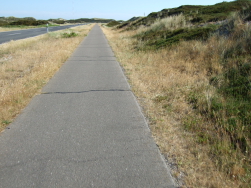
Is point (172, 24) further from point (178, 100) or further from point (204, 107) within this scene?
point (204, 107)

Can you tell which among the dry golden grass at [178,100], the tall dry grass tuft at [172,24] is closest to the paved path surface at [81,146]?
the dry golden grass at [178,100]

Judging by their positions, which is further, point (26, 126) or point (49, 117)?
point (49, 117)

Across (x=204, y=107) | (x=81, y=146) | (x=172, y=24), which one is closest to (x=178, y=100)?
(x=204, y=107)

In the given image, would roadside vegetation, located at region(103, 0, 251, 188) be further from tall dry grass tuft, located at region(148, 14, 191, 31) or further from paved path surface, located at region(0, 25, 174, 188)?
tall dry grass tuft, located at region(148, 14, 191, 31)

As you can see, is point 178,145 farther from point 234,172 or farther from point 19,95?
point 19,95

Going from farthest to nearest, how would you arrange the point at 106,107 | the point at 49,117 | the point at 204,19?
the point at 204,19, the point at 106,107, the point at 49,117

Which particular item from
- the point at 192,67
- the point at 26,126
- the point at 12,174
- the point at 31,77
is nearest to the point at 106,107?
the point at 26,126

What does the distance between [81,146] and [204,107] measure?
2.93 meters

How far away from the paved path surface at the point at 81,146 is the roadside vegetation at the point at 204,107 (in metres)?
0.36

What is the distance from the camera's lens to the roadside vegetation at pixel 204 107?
309 cm

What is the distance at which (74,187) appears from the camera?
2.75 m

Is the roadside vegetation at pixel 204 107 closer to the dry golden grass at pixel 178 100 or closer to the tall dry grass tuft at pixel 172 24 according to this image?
the dry golden grass at pixel 178 100

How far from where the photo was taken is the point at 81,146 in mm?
3654

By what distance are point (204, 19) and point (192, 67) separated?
9.89 meters
